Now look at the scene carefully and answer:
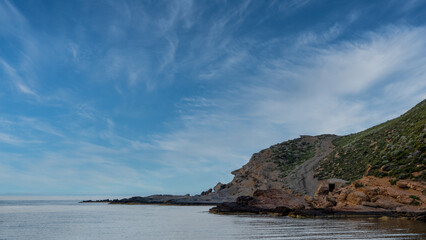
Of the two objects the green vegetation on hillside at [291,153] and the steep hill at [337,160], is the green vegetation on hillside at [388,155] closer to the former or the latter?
the steep hill at [337,160]

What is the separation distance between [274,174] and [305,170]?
8.69 m

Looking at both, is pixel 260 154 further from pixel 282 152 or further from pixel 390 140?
pixel 390 140

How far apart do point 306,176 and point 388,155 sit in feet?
83.1

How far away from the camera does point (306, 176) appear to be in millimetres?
75000

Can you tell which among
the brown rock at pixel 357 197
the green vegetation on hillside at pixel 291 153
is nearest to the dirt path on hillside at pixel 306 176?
the green vegetation on hillside at pixel 291 153

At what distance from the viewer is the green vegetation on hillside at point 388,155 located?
4344cm

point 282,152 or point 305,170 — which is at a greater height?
point 282,152

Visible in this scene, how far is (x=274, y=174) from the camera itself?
84.5m

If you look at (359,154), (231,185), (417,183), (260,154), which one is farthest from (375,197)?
(260,154)

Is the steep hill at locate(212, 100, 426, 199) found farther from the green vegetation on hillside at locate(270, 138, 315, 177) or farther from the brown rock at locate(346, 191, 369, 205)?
the brown rock at locate(346, 191, 369, 205)

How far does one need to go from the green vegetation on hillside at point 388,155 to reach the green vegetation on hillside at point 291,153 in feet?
38.7

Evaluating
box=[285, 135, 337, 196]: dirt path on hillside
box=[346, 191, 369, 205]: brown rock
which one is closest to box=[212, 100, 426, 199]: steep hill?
box=[285, 135, 337, 196]: dirt path on hillside

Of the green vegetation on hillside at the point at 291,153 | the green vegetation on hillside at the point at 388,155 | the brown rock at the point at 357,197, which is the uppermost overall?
the green vegetation on hillside at the point at 291,153

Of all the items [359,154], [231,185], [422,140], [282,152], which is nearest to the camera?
[422,140]
